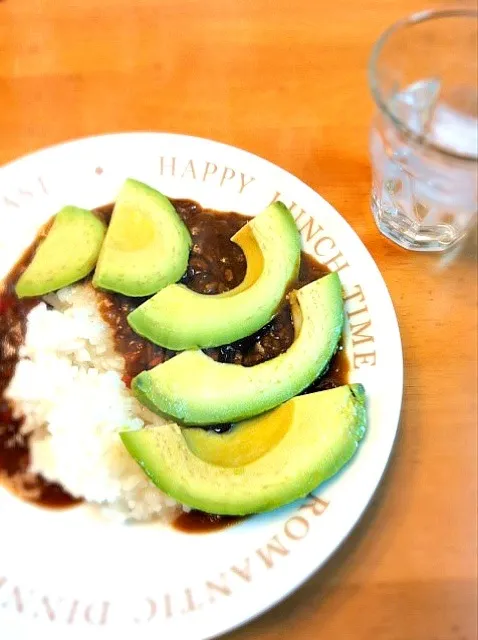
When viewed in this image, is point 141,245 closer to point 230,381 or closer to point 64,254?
point 64,254

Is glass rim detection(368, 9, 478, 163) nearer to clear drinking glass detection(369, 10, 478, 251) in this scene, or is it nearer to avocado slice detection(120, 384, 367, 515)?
clear drinking glass detection(369, 10, 478, 251)

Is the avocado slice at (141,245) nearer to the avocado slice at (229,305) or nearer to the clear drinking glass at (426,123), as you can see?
the avocado slice at (229,305)

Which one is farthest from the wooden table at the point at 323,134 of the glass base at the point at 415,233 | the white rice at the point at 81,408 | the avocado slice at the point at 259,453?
the white rice at the point at 81,408

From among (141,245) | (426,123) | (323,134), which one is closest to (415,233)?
(426,123)

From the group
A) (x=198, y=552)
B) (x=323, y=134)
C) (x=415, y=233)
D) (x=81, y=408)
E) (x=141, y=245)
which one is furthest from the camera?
(x=323, y=134)

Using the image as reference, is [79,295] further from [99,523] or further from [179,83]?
[179,83]

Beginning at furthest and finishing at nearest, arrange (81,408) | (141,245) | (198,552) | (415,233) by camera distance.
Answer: (415,233)
(141,245)
(81,408)
(198,552)

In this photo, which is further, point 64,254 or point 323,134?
point 323,134

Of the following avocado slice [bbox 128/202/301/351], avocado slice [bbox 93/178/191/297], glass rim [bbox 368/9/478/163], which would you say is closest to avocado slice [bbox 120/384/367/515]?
avocado slice [bbox 128/202/301/351]
